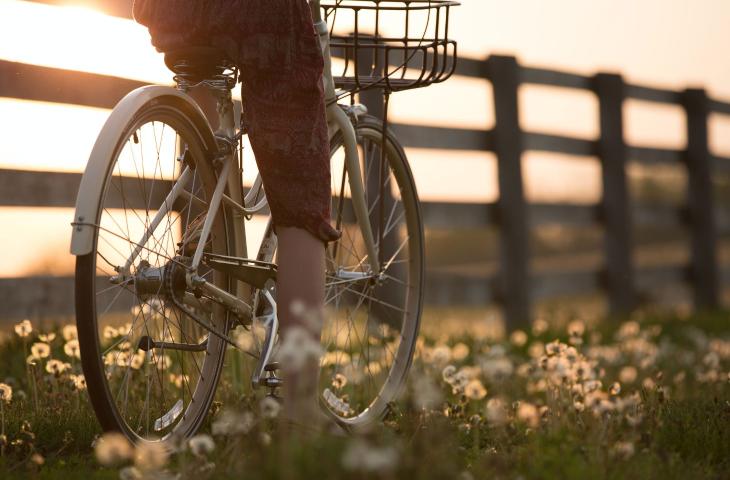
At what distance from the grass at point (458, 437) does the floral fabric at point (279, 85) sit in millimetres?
479

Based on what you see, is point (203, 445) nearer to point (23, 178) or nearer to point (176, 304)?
point (176, 304)

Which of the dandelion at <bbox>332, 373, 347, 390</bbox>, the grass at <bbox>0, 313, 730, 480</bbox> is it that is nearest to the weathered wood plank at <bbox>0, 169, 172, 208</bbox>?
the grass at <bbox>0, 313, 730, 480</bbox>

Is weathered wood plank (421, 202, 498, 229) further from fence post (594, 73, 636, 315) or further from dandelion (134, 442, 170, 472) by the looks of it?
dandelion (134, 442, 170, 472)

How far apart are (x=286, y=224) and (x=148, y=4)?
1.88 ft

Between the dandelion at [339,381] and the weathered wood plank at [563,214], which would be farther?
the weathered wood plank at [563,214]

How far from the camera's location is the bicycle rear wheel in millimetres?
2094

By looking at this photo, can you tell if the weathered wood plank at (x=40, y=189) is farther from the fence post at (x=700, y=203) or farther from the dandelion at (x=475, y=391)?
the fence post at (x=700, y=203)

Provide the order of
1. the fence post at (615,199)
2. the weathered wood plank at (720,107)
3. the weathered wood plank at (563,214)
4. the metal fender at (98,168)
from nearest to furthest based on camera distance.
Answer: the metal fender at (98,168)
the weathered wood plank at (563,214)
the fence post at (615,199)
the weathered wood plank at (720,107)

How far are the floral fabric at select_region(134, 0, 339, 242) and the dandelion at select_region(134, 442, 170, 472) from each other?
0.54 metres

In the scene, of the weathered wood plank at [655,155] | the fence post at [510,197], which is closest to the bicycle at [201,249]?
the fence post at [510,197]

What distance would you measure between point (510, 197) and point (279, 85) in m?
5.07

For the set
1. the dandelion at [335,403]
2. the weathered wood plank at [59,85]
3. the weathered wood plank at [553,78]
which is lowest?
the dandelion at [335,403]

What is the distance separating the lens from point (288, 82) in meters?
2.21

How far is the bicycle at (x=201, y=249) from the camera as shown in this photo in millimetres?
2137
